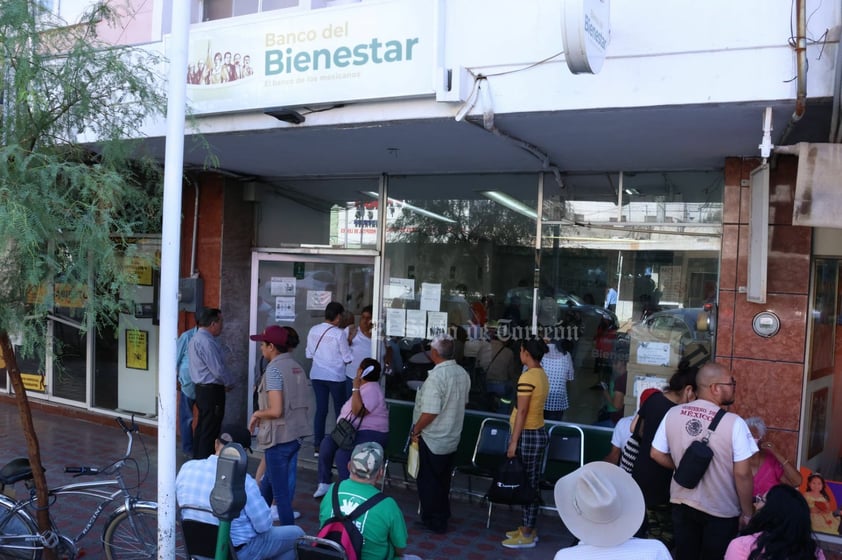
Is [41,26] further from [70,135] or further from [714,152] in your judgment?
[714,152]

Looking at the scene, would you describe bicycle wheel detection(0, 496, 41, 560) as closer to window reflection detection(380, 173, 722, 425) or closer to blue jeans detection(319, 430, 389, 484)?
blue jeans detection(319, 430, 389, 484)

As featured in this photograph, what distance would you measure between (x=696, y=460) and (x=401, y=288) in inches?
163

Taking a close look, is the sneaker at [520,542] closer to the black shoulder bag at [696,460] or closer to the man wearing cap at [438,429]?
the man wearing cap at [438,429]

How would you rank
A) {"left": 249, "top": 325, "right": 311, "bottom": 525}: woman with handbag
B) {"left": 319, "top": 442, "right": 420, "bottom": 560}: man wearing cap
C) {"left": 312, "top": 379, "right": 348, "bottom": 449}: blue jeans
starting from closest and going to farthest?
{"left": 319, "top": 442, "right": 420, "bottom": 560}: man wearing cap < {"left": 249, "top": 325, "right": 311, "bottom": 525}: woman with handbag < {"left": 312, "top": 379, "right": 348, "bottom": 449}: blue jeans

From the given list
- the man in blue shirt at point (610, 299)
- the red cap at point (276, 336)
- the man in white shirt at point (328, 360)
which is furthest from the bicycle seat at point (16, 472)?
the man in blue shirt at point (610, 299)

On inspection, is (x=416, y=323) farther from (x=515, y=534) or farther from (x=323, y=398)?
(x=515, y=534)

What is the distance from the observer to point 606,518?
2.49 m

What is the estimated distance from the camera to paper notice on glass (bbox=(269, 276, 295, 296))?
8.19 meters

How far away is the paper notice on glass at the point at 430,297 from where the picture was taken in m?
7.29

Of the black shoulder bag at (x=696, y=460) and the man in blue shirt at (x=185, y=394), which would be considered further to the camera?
the man in blue shirt at (x=185, y=394)

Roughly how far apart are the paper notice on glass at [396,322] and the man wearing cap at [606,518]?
487 centimetres

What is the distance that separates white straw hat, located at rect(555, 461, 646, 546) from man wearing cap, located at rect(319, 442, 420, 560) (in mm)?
1116

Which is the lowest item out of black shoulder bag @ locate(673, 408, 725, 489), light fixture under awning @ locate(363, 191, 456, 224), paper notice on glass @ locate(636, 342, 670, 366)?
black shoulder bag @ locate(673, 408, 725, 489)

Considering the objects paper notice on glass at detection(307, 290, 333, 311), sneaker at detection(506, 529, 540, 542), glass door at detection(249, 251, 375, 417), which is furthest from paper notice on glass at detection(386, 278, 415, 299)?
sneaker at detection(506, 529, 540, 542)
